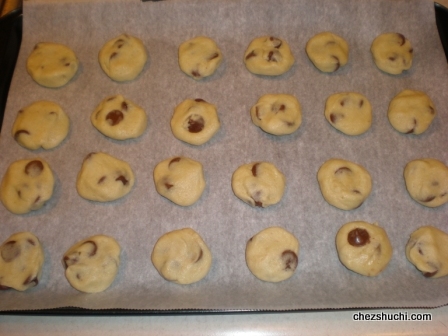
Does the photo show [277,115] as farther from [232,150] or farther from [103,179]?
[103,179]

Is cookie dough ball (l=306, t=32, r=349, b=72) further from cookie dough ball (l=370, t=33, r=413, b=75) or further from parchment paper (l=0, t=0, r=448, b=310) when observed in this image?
cookie dough ball (l=370, t=33, r=413, b=75)

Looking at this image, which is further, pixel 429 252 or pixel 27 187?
pixel 27 187

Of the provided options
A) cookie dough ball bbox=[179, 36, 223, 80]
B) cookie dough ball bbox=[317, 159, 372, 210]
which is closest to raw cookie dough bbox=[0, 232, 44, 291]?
cookie dough ball bbox=[179, 36, 223, 80]

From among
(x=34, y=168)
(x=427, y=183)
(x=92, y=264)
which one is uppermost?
(x=34, y=168)

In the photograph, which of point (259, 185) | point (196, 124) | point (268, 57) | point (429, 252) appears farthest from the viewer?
point (268, 57)

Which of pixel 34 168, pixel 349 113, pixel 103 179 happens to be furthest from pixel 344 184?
pixel 34 168

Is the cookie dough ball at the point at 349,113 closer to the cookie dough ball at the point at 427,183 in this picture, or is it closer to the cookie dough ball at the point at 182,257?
the cookie dough ball at the point at 427,183

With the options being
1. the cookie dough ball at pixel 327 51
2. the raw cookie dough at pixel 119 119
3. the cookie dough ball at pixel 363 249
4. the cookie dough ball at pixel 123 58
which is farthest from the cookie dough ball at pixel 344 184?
the cookie dough ball at pixel 123 58
